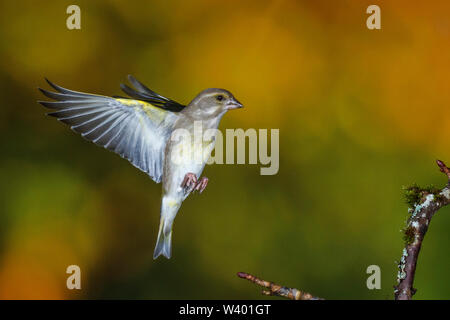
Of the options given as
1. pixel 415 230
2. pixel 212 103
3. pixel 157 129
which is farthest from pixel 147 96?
pixel 415 230

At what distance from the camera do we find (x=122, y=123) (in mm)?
1878

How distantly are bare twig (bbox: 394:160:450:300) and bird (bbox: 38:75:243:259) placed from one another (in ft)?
2.35

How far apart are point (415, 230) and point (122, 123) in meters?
1.03

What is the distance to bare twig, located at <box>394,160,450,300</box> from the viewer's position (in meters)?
1.14

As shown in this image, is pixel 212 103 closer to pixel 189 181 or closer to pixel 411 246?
pixel 189 181

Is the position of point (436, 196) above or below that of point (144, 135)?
below

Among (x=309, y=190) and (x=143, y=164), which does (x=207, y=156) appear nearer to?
(x=143, y=164)

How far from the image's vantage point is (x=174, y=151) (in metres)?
1.81

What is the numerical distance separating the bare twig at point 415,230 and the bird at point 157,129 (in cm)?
72

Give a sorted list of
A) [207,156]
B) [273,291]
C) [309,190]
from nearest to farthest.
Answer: [273,291]
[207,156]
[309,190]

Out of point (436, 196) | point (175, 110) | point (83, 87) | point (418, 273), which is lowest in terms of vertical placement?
point (418, 273)

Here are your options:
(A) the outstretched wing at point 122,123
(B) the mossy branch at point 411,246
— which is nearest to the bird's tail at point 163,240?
(A) the outstretched wing at point 122,123

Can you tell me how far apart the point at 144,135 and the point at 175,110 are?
6.9 inches

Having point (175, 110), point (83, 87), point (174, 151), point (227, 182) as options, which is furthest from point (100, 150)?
point (174, 151)
